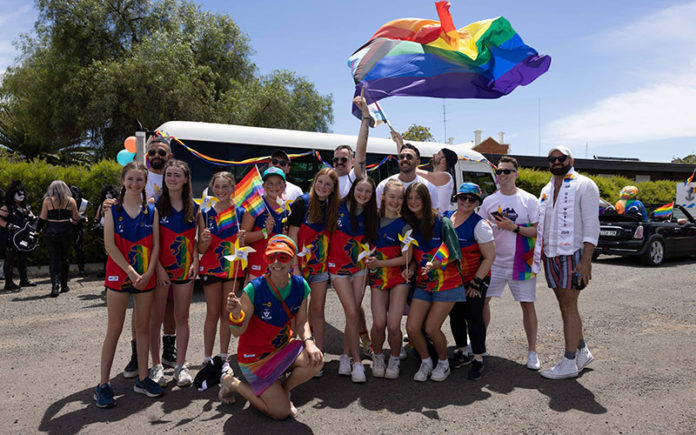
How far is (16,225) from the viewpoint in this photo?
8.74 m

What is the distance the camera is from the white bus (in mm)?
8413

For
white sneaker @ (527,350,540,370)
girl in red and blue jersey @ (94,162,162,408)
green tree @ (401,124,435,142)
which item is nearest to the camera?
girl in red and blue jersey @ (94,162,162,408)

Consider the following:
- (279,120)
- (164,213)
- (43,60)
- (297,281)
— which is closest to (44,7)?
(43,60)

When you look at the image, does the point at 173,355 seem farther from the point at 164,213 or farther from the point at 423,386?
the point at 423,386

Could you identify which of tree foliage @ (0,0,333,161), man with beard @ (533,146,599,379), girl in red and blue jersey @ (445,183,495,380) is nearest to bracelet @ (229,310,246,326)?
girl in red and blue jersey @ (445,183,495,380)

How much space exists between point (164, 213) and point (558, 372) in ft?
12.8

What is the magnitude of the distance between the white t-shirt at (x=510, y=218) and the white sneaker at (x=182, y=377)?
10.2 ft

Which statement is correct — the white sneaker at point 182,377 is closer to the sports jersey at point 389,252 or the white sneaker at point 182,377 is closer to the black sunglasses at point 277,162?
the sports jersey at point 389,252

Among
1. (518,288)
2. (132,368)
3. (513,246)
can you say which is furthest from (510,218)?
(132,368)

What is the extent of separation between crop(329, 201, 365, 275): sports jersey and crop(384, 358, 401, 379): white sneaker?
94cm

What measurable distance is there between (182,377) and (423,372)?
7.21ft

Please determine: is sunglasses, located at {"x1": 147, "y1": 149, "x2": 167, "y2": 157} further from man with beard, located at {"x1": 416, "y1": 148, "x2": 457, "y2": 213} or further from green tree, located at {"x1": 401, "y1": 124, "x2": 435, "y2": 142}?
green tree, located at {"x1": 401, "y1": 124, "x2": 435, "y2": 142}

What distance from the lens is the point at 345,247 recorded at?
4.29m

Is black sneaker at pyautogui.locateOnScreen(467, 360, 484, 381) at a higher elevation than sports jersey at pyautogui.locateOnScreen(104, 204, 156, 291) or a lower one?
lower
